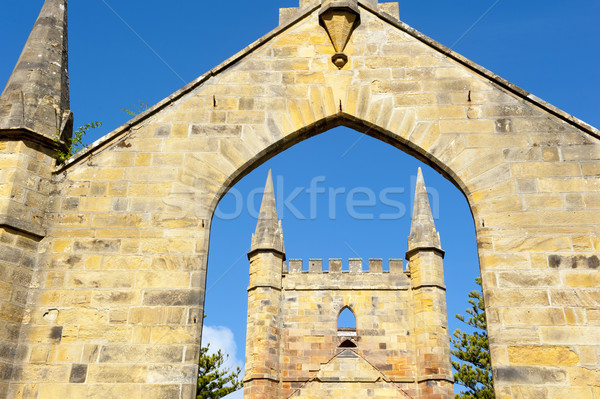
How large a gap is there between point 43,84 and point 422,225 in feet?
44.5

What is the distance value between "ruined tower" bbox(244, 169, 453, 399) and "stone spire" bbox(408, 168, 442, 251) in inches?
1.3

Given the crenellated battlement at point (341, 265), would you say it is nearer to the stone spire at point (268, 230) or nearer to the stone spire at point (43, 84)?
the stone spire at point (268, 230)

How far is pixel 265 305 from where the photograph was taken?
16.8 meters

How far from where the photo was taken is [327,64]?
702 cm

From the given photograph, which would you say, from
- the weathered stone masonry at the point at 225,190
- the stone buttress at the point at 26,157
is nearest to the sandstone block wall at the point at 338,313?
the weathered stone masonry at the point at 225,190

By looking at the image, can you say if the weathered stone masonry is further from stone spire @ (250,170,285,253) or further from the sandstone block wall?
the sandstone block wall

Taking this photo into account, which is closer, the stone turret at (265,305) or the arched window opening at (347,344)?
the stone turret at (265,305)

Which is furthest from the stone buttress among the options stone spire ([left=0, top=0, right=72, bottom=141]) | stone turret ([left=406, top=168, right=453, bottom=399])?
stone turret ([left=406, top=168, right=453, bottom=399])

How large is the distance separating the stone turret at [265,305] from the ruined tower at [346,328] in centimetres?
3

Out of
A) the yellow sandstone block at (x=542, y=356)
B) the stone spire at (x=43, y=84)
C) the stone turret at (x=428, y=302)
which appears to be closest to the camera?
the yellow sandstone block at (x=542, y=356)

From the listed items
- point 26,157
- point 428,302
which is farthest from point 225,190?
point 428,302

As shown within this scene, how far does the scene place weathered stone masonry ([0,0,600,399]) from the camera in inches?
218

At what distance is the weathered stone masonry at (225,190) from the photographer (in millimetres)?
5527

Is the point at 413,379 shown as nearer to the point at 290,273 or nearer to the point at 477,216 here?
the point at 290,273
